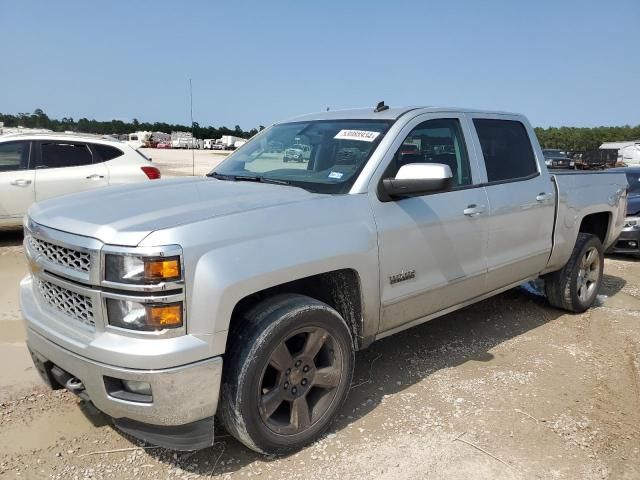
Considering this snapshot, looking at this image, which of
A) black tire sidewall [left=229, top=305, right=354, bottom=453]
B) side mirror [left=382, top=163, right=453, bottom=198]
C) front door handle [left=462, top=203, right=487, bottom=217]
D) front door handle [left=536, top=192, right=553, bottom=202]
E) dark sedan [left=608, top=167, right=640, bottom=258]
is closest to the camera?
black tire sidewall [left=229, top=305, right=354, bottom=453]

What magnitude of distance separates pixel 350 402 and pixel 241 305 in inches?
46.2

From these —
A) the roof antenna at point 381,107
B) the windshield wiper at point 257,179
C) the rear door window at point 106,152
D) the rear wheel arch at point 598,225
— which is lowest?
the rear wheel arch at point 598,225

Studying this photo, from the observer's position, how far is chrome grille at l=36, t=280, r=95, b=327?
249cm

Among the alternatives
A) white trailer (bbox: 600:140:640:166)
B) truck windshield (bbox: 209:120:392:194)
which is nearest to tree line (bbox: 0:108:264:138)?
truck windshield (bbox: 209:120:392:194)

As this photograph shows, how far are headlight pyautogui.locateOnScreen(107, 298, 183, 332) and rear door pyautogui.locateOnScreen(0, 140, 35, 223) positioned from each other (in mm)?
5992

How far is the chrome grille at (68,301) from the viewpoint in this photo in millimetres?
2486

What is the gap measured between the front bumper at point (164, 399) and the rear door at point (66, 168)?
5.80 m

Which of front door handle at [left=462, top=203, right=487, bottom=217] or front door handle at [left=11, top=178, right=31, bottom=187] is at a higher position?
front door handle at [left=462, top=203, right=487, bottom=217]

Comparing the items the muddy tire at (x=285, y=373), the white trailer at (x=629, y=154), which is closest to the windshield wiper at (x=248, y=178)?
the muddy tire at (x=285, y=373)

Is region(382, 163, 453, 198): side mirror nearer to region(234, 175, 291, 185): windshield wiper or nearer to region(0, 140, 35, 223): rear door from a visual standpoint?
region(234, 175, 291, 185): windshield wiper

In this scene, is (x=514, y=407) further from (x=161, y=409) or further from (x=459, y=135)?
(x=161, y=409)

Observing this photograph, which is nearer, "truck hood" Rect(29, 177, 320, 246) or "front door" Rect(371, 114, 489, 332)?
"truck hood" Rect(29, 177, 320, 246)

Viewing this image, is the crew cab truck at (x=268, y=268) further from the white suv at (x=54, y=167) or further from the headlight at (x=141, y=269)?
the white suv at (x=54, y=167)

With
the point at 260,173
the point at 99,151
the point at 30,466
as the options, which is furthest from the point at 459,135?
the point at 99,151
